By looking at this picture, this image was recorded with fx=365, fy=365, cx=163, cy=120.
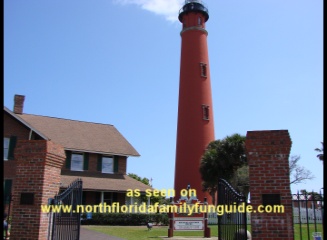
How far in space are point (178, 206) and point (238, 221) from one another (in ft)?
33.3

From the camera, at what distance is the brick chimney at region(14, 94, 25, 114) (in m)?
25.9

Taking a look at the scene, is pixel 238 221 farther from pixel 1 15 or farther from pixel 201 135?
pixel 201 135

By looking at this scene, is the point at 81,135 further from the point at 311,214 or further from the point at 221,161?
the point at 311,214

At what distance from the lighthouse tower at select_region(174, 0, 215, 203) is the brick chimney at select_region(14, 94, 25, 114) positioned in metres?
11.9

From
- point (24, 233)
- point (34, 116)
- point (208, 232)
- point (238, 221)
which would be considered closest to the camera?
point (238, 221)

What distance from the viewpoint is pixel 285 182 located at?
22.9 ft

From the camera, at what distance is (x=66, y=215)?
8.50m

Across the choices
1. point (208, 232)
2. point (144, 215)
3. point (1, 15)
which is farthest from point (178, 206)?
point (1, 15)

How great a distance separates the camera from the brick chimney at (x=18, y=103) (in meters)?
25.9

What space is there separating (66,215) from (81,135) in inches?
764

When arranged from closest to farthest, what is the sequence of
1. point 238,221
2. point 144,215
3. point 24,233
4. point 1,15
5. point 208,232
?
point 1,15 < point 238,221 < point 24,233 < point 208,232 < point 144,215

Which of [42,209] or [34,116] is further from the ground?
[34,116]

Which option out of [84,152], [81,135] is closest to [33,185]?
[84,152]

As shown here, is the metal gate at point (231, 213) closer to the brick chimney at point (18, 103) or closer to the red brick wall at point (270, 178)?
the red brick wall at point (270, 178)
